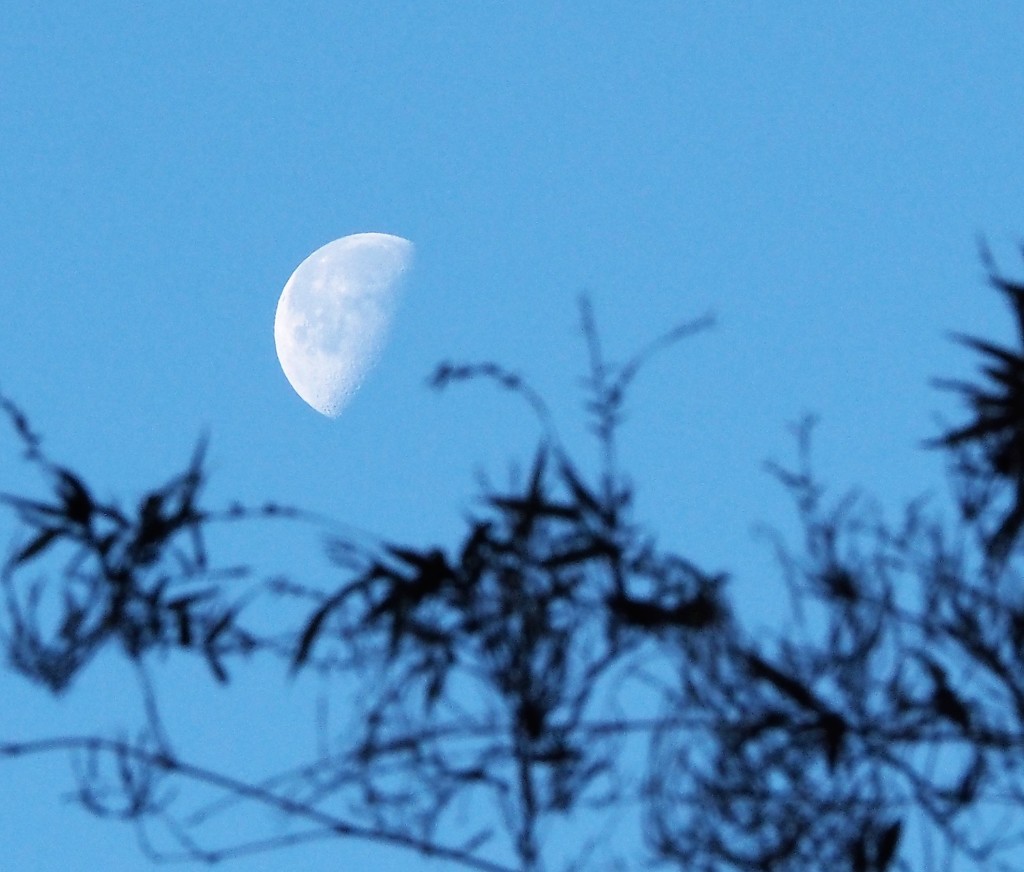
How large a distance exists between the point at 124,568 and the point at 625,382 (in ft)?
4.16

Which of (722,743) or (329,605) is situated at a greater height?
(329,605)

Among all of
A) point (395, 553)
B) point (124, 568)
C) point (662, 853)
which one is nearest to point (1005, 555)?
point (662, 853)

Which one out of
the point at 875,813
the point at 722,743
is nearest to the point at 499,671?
the point at 722,743

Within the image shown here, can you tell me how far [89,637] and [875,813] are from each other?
72.5 inches

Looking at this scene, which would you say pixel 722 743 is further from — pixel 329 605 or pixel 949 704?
pixel 329 605

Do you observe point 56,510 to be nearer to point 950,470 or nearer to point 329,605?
point 329,605

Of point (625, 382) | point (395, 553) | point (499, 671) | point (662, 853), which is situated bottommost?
point (662, 853)

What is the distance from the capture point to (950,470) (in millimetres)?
5344

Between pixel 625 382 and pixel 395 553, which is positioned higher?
pixel 625 382

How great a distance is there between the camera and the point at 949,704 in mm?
5000

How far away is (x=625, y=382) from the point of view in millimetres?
5254

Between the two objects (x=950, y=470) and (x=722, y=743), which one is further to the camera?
(x=950, y=470)

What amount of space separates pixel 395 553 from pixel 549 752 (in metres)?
0.59

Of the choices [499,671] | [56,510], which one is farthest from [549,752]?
[56,510]
